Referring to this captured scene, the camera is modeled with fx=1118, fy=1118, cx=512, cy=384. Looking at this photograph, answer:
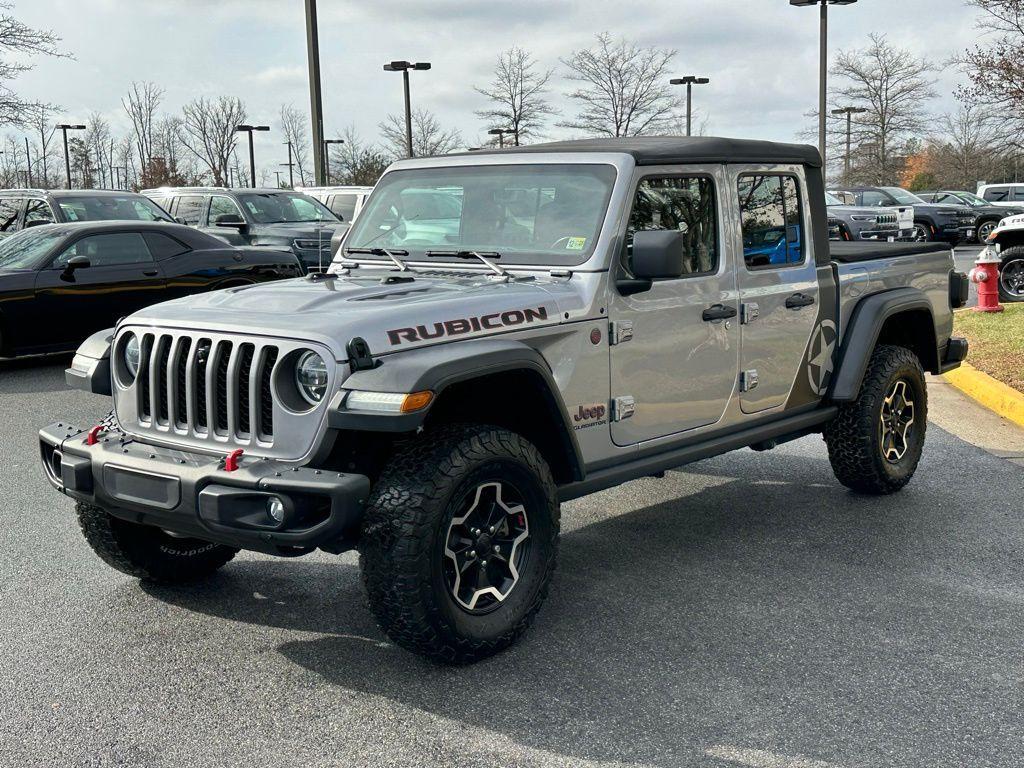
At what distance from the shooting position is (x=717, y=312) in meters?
5.11

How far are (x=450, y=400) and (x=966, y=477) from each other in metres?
3.94

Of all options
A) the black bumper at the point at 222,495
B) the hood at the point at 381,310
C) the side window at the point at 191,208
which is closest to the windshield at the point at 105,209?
the side window at the point at 191,208

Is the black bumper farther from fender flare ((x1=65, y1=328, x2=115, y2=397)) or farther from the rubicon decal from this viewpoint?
the rubicon decal

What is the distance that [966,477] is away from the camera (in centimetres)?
679

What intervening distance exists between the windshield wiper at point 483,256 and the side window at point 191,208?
14.6m

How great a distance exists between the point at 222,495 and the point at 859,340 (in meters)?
3.65

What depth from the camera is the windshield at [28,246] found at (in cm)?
1118

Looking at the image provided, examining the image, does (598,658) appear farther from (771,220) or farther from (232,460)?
(771,220)

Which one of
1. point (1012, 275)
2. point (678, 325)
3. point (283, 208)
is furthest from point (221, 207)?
point (678, 325)

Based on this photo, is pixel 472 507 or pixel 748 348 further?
pixel 748 348

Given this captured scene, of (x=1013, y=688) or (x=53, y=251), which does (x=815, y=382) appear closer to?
(x=1013, y=688)

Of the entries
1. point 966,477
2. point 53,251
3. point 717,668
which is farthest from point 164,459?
point 53,251

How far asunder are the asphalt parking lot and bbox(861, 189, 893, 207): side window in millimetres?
24919

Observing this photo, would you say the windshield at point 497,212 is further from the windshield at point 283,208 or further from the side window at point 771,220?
the windshield at point 283,208
